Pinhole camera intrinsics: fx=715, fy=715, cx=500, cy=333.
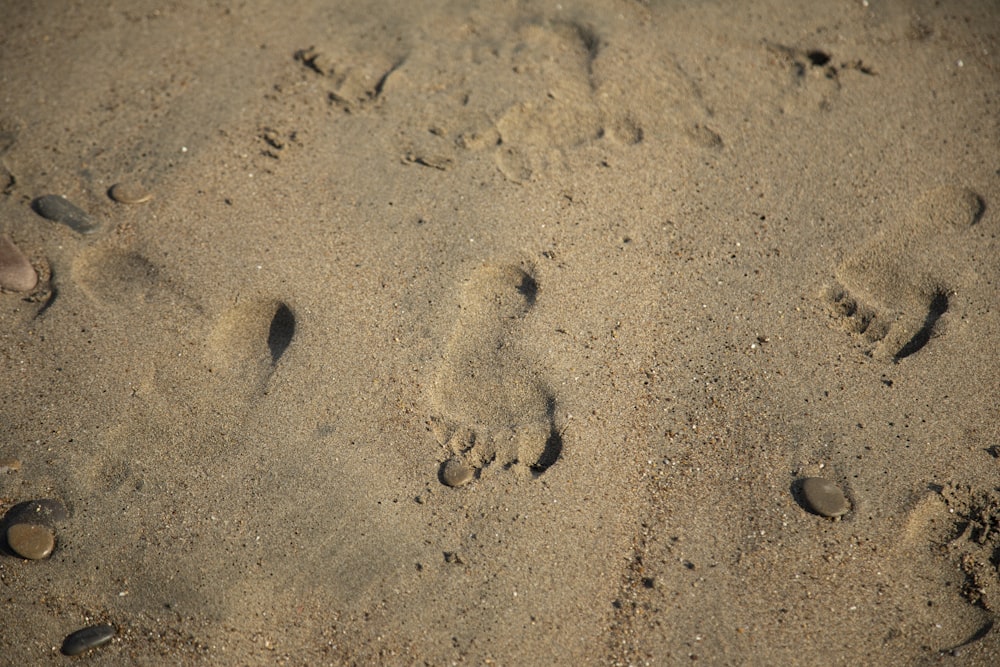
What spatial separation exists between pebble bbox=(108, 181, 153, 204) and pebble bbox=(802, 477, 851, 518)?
8.27ft

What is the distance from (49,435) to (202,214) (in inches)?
36.6

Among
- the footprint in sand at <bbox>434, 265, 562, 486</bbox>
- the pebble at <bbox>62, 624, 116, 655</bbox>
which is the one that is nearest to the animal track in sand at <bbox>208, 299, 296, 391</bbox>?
the footprint in sand at <bbox>434, 265, 562, 486</bbox>

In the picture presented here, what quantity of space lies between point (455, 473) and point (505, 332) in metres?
0.52

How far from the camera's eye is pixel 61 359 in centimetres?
238

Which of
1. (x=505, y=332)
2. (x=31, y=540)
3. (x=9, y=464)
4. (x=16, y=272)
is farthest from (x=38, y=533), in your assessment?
(x=505, y=332)

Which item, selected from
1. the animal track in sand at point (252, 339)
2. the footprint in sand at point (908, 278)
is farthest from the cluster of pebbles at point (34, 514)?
the footprint in sand at point (908, 278)

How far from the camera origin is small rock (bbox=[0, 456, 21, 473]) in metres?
2.19

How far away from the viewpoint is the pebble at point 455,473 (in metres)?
2.17

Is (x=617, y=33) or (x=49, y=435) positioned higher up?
(x=617, y=33)

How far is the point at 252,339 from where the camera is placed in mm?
2436

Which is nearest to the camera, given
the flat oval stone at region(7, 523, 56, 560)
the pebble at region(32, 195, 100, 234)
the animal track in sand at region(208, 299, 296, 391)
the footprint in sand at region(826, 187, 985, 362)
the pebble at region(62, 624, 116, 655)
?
the pebble at region(62, 624, 116, 655)

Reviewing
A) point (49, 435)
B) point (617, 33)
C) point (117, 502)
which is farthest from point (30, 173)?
point (617, 33)

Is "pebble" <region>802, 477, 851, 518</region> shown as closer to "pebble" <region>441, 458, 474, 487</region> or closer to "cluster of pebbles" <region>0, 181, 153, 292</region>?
"pebble" <region>441, 458, 474, 487</region>

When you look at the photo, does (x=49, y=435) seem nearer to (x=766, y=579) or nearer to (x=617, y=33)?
(x=766, y=579)
